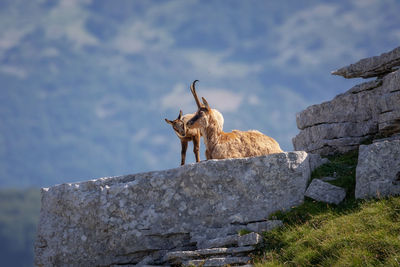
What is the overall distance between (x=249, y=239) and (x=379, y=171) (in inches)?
116

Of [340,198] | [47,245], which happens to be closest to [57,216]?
[47,245]

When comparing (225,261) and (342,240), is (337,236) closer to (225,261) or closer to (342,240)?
(342,240)

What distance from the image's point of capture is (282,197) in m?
9.30

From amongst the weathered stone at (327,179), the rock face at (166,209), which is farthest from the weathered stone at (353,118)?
the rock face at (166,209)

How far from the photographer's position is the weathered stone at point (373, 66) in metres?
13.0

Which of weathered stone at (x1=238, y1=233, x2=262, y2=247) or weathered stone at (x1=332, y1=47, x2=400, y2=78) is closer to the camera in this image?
weathered stone at (x1=238, y1=233, x2=262, y2=247)

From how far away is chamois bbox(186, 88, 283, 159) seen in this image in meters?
12.2

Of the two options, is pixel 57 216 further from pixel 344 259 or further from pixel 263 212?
pixel 344 259

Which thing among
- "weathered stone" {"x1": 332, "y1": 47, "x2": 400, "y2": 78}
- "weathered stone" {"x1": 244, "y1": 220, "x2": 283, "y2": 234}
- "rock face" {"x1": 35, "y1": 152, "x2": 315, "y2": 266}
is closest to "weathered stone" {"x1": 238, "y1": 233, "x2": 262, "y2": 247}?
"weathered stone" {"x1": 244, "y1": 220, "x2": 283, "y2": 234}

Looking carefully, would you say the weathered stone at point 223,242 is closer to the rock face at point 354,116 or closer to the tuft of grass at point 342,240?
the tuft of grass at point 342,240

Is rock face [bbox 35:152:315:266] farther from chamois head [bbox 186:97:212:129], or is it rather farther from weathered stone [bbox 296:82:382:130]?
weathered stone [bbox 296:82:382:130]

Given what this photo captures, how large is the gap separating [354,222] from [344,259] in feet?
3.66

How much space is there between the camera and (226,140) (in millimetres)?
12711

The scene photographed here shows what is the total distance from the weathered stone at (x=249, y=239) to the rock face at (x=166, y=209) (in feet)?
1.46
